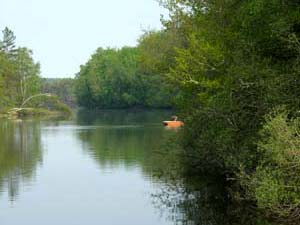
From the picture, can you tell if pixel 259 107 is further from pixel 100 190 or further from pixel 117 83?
pixel 117 83

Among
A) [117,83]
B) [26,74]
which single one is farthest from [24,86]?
[117,83]

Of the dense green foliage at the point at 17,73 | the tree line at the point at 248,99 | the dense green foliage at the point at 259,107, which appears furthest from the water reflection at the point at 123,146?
the dense green foliage at the point at 17,73

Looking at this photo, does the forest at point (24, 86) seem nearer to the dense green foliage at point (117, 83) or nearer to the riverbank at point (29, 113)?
the riverbank at point (29, 113)

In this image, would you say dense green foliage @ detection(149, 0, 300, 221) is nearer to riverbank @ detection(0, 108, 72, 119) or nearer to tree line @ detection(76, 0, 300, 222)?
tree line @ detection(76, 0, 300, 222)

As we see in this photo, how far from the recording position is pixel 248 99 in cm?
1758

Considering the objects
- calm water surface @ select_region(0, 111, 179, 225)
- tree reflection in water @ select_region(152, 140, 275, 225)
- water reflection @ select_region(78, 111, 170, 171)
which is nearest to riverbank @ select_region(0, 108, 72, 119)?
water reflection @ select_region(78, 111, 170, 171)

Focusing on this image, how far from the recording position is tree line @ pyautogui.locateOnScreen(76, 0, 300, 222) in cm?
1502

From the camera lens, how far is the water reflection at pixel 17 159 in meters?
26.1

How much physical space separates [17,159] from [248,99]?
20.1m

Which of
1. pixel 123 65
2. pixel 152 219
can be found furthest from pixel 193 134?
pixel 123 65

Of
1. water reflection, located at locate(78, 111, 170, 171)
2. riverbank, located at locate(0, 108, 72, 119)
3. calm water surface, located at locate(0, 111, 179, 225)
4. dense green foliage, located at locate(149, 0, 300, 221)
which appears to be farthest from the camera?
riverbank, located at locate(0, 108, 72, 119)

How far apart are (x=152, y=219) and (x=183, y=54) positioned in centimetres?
889

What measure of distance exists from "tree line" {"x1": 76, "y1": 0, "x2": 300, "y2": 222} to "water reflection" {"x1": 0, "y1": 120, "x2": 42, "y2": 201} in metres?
6.86

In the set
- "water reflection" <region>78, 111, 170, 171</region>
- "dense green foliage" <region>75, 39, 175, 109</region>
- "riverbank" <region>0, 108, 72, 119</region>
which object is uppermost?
"dense green foliage" <region>75, 39, 175, 109</region>
